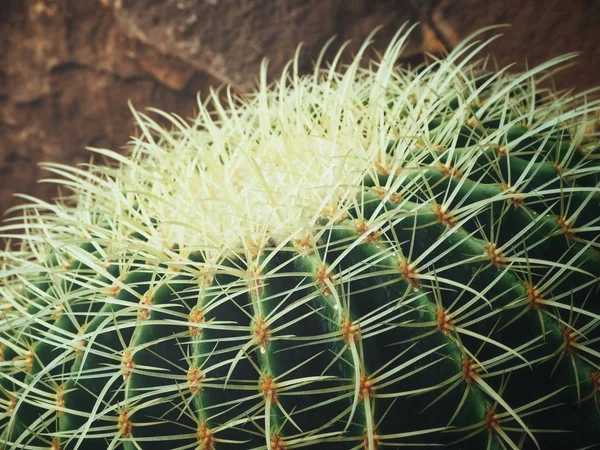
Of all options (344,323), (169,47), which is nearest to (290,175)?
(344,323)

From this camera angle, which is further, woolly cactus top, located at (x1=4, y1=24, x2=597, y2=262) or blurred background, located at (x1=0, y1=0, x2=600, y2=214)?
blurred background, located at (x1=0, y1=0, x2=600, y2=214)

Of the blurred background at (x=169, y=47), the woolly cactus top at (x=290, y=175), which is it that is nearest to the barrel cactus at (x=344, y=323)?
the woolly cactus top at (x=290, y=175)

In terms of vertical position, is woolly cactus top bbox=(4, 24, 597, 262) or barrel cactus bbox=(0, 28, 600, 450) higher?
woolly cactus top bbox=(4, 24, 597, 262)

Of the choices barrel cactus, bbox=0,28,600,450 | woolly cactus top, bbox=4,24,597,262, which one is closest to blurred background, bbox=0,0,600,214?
woolly cactus top, bbox=4,24,597,262

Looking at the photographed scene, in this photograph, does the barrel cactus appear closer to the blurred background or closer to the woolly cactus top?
the woolly cactus top

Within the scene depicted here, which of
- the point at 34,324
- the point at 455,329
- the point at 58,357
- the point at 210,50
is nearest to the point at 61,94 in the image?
the point at 210,50

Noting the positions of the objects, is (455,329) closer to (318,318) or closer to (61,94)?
(318,318)

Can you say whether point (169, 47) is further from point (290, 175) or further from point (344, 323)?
point (344, 323)

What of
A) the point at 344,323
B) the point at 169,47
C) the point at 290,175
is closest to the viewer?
the point at 344,323

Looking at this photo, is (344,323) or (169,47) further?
(169,47)

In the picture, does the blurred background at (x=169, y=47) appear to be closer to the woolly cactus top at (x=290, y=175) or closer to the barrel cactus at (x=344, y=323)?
the woolly cactus top at (x=290, y=175)
